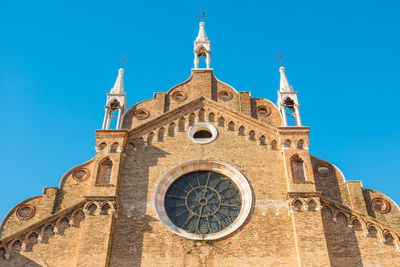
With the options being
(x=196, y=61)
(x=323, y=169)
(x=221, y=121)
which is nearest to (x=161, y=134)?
(x=221, y=121)

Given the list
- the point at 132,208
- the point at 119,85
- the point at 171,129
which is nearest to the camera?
the point at 132,208

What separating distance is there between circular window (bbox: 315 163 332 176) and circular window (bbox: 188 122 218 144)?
447 centimetres

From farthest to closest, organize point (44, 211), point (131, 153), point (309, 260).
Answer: point (131, 153), point (44, 211), point (309, 260)

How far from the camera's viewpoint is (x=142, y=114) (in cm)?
2269

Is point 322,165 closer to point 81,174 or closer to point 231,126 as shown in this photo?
point 231,126

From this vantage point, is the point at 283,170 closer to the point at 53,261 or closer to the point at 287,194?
the point at 287,194

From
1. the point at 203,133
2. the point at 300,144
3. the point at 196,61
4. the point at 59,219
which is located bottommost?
the point at 59,219

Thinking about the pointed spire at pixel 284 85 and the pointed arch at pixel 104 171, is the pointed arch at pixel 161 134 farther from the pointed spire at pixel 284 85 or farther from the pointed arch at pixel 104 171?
the pointed spire at pixel 284 85

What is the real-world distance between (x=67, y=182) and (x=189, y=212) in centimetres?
528

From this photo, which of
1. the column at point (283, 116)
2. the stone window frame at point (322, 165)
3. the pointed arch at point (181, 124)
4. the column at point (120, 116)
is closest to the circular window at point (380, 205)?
the stone window frame at point (322, 165)

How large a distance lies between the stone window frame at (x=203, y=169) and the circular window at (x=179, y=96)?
4.43 m

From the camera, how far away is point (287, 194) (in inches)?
725

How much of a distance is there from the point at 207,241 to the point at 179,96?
816 cm

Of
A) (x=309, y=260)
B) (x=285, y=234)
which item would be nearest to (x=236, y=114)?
(x=285, y=234)
